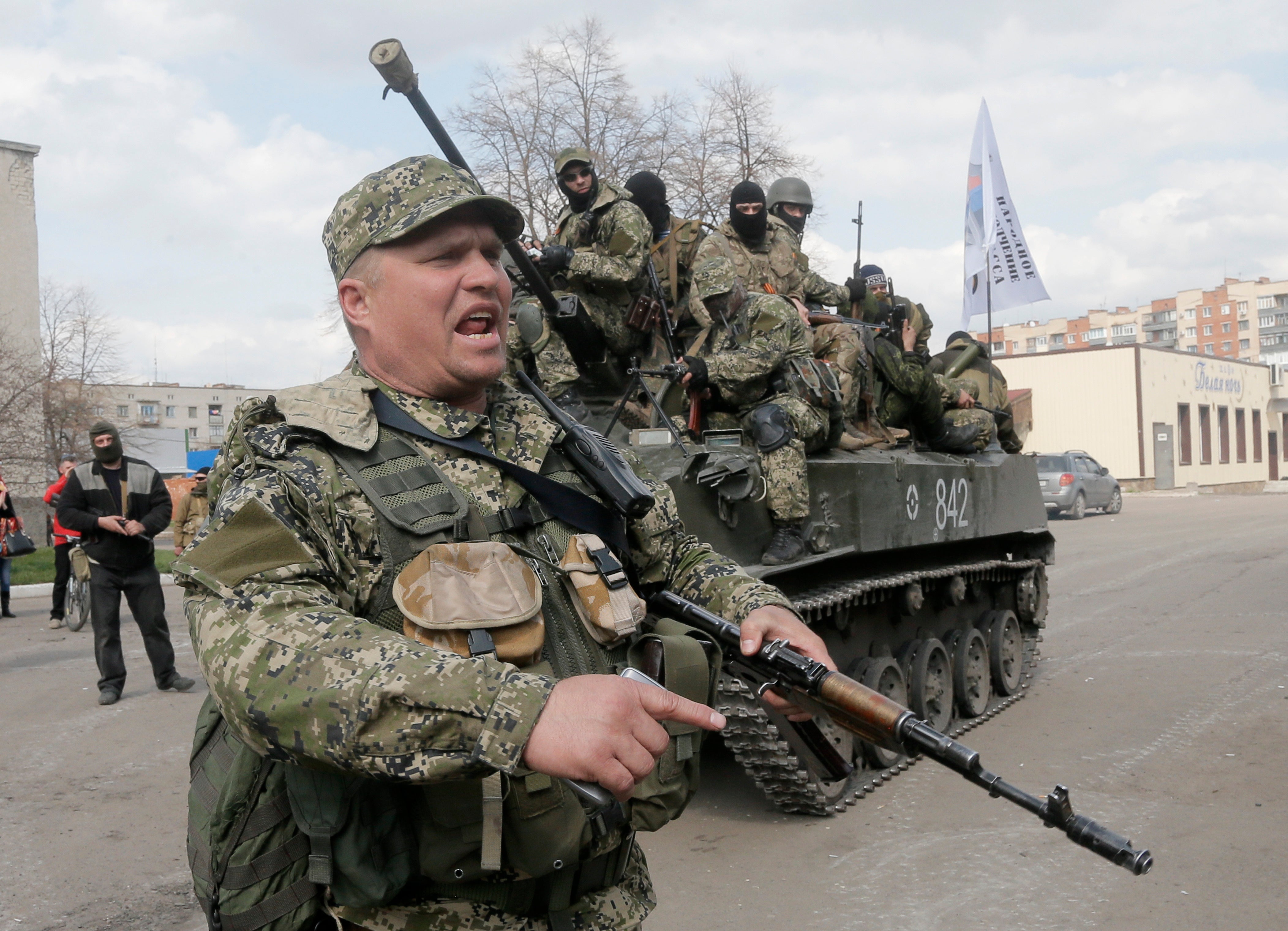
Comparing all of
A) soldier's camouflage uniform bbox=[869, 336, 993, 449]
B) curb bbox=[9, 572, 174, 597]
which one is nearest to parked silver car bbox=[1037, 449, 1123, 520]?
soldier's camouflage uniform bbox=[869, 336, 993, 449]

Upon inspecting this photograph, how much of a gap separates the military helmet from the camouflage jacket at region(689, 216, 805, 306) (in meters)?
0.45

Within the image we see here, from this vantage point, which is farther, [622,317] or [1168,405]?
[1168,405]

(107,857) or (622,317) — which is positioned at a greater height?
(622,317)

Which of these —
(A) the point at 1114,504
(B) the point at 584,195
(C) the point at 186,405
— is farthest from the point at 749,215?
(C) the point at 186,405

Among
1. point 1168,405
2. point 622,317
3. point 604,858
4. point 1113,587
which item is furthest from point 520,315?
point 1168,405

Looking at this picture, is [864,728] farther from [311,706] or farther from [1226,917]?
[1226,917]

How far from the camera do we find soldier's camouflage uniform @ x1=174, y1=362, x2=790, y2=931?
144 centimetres

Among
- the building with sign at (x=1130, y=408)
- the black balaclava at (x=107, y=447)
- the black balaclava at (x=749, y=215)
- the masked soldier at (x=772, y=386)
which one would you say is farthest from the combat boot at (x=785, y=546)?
the building with sign at (x=1130, y=408)

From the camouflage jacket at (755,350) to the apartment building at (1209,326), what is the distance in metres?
103

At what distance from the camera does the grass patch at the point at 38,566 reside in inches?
610

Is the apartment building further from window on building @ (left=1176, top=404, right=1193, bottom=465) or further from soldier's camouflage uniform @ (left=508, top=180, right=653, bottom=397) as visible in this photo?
soldier's camouflage uniform @ (left=508, top=180, right=653, bottom=397)

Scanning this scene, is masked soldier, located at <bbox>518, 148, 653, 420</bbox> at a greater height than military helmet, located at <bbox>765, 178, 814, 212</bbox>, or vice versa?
military helmet, located at <bbox>765, 178, 814, 212</bbox>

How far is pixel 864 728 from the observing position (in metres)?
1.96

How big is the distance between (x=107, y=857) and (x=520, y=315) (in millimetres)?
3051
